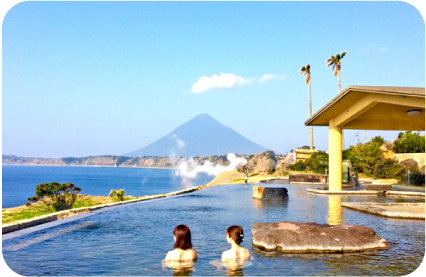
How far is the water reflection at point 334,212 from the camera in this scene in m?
13.5

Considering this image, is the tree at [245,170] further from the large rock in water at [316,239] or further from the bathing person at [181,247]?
the bathing person at [181,247]

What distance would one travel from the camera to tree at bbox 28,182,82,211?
776 inches

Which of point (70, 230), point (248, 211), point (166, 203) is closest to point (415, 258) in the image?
point (248, 211)

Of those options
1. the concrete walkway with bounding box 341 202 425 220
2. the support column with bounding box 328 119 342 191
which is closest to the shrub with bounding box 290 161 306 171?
the support column with bounding box 328 119 342 191

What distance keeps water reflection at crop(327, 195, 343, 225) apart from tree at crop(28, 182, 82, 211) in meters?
12.4

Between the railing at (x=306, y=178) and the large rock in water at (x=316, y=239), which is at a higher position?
the railing at (x=306, y=178)

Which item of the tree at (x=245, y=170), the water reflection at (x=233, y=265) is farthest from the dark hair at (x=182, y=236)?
the tree at (x=245, y=170)

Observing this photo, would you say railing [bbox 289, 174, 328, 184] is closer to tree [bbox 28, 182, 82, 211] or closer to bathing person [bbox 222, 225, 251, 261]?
tree [bbox 28, 182, 82, 211]

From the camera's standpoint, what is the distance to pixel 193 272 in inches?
305

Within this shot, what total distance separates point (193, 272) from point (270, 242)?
97.9 inches

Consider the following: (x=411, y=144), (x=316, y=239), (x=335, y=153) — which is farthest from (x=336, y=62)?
(x=316, y=239)

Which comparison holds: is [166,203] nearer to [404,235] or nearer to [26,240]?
[26,240]

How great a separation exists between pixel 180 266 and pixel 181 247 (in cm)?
40

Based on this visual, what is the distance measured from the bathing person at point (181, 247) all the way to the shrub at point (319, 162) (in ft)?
121
